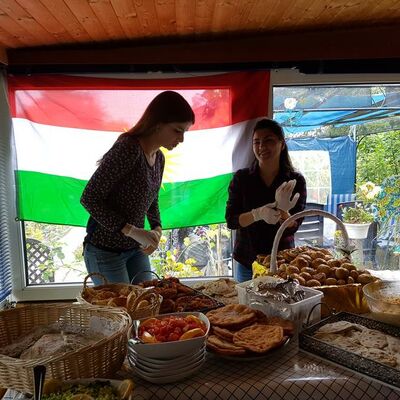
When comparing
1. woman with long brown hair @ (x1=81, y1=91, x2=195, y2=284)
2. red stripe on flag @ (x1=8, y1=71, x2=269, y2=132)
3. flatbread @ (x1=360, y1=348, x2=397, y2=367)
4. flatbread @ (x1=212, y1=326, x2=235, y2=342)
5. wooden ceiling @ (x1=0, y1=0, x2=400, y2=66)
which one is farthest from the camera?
red stripe on flag @ (x1=8, y1=71, x2=269, y2=132)

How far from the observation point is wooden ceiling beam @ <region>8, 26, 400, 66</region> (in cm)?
242

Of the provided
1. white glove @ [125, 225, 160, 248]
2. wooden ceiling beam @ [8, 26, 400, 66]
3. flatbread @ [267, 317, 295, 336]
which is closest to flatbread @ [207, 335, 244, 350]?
flatbread @ [267, 317, 295, 336]

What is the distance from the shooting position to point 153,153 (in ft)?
5.74

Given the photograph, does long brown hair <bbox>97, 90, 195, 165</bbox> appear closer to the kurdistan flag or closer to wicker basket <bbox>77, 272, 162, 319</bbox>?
wicker basket <bbox>77, 272, 162, 319</bbox>

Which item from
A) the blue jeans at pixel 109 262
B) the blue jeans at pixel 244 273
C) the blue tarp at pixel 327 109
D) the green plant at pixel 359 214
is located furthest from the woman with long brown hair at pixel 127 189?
the green plant at pixel 359 214

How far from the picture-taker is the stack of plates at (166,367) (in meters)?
0.81

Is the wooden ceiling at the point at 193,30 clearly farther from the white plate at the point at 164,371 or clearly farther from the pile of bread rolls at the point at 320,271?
the white plate at the point at 164,371

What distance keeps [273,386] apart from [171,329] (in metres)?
0.26

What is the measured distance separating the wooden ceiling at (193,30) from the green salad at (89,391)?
1.69 m

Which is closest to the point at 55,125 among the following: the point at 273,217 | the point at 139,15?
the point at 139,15

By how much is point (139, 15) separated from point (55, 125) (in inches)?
37.7

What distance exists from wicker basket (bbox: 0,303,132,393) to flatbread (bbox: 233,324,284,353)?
0.28 meters

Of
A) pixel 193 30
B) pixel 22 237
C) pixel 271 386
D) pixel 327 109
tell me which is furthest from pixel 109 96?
pixel 271 386

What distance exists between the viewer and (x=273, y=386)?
0.81m
